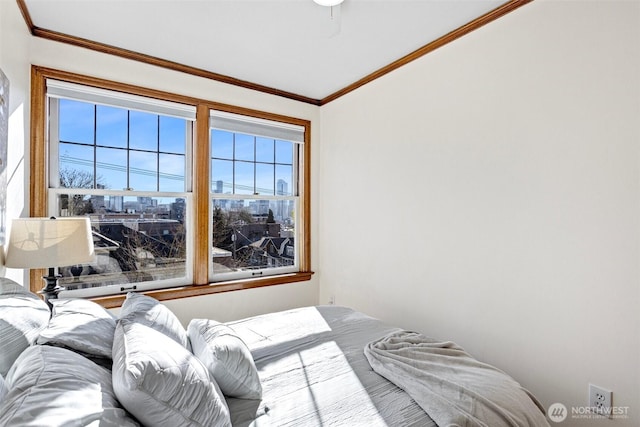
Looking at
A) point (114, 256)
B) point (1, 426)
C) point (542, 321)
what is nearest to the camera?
point (1, 426)

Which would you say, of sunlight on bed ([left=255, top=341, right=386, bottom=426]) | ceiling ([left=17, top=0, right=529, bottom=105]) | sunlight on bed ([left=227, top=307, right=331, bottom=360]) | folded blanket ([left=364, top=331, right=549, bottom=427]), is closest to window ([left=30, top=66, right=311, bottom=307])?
ceiling ([left=17, top=0, right=529, bottom=105])

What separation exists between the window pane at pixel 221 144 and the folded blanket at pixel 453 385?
7.84 ft

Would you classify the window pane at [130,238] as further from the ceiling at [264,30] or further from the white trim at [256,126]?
the ceiling at [264,30]

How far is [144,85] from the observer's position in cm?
284

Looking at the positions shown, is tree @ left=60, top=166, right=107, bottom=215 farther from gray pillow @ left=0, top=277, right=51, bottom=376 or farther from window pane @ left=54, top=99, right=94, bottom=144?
gray pillow @ left=0, top=277, right=51, bottom=376

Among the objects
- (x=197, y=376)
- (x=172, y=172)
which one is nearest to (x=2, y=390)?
(x=197, y=376)

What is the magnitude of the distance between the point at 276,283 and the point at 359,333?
1597 millimetres

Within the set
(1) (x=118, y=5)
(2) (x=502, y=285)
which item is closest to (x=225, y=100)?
(1) (x=118, y=5)

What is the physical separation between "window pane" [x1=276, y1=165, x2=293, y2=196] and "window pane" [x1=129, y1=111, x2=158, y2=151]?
1.28 m

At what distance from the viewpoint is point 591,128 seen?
1.77m

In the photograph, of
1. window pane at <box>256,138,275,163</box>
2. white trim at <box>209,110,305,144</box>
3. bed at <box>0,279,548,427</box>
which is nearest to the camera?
bed at <box>0,279,548,427</box>

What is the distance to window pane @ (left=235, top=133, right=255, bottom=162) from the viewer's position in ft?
11.3

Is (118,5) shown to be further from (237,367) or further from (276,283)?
(276,283)

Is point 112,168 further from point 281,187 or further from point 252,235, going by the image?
point 281,187
